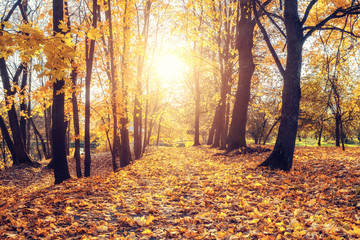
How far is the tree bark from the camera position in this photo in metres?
6.95

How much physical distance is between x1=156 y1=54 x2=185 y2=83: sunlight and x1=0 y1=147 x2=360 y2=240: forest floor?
11.8m

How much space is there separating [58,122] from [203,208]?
5.34 metres

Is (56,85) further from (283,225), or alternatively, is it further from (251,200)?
(283,225)

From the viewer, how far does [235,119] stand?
39.1 ft

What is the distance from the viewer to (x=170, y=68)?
2022 cm

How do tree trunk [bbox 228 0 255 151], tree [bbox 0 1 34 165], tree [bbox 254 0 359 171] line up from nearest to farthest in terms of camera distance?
tree [bbox 254 0 359 171] < tree trunk [bbox 228 0 255 151] < tree [bbox 0 1 34 165]

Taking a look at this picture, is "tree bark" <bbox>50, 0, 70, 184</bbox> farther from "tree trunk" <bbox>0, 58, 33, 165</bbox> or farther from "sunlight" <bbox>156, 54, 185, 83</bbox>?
"sunlight" <bbox>156, 54, 185, 83</bbox>

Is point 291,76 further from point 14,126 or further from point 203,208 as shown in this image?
point 14,126

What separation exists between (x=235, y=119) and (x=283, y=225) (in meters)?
8.75

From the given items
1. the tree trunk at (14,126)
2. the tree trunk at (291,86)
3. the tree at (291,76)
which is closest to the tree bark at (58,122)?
the tree at (291,76)

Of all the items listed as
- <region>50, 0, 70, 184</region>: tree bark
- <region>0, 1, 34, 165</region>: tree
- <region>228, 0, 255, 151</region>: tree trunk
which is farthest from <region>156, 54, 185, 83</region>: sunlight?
<region>50, 0, 70, 184</region>: tree bark

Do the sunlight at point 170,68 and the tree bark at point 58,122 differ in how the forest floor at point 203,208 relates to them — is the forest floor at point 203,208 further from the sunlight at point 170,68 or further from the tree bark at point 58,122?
the sunlight at point 170,68

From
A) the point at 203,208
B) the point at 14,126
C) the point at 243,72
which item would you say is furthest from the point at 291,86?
the point at 14,126

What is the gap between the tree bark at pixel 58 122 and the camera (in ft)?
22.8
